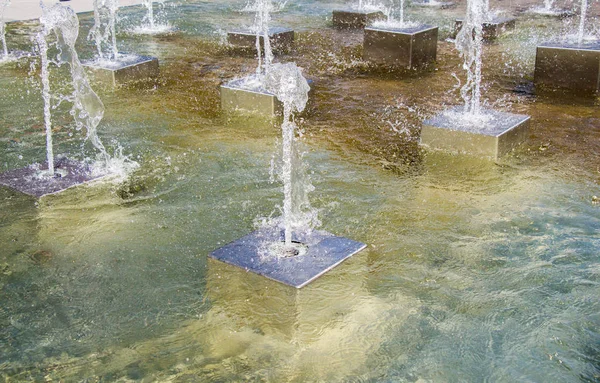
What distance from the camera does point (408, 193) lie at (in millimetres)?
5469

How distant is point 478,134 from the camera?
613 centimetres

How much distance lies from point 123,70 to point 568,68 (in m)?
5.11

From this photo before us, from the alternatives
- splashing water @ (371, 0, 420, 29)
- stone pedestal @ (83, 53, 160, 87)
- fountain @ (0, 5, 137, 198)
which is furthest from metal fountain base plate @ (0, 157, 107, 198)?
Answer: splashing water @ (371, 0, 420, 29)

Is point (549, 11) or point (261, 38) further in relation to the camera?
point (549, 11)

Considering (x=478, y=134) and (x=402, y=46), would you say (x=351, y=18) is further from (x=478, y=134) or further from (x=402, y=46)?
(x=478, y=134)

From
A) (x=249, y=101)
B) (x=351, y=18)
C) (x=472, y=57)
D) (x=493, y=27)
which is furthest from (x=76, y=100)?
(x=493, y=27)

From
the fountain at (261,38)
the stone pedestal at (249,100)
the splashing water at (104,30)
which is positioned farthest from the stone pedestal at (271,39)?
the stone pedestal at (249,100)

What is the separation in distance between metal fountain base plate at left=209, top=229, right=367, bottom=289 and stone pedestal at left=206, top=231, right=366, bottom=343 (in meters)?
0.03

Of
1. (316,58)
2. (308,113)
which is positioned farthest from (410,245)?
(316,58)

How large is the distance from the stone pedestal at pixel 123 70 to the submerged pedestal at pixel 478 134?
395cm

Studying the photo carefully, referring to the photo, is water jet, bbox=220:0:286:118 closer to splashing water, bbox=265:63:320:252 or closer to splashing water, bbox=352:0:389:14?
splashing water, bbox=265:63:320:252

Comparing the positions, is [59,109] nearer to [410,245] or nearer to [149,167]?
[149,167]

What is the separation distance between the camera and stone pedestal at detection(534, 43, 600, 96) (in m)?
8.34

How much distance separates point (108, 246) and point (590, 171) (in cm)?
371
